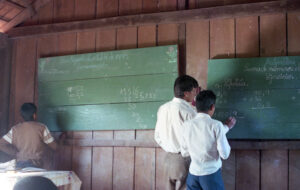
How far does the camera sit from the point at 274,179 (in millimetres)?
3268

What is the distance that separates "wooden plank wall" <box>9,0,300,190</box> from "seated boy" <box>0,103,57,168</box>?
0.48m

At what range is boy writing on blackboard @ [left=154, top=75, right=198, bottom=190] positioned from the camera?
114 inches

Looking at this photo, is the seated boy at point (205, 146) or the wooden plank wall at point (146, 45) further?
the wooden plank wall at point (146, 45)

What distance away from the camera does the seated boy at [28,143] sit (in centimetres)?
356

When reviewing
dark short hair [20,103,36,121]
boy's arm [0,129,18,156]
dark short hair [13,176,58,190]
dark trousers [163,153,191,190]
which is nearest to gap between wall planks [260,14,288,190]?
dark trousers [163,153,191,190]

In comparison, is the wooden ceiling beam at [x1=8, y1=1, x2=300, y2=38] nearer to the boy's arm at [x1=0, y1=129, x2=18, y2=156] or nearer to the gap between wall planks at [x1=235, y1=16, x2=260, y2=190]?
the gap between wall planks at [x1=235, y1=16, x2=260, y2=190]

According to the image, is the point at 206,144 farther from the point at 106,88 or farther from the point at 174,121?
the point at 106,88

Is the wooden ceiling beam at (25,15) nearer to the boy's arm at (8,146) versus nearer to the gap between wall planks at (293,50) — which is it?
the boy's arm at (8,146)

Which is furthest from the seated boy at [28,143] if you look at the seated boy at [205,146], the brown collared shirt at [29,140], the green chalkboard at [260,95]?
the green chalkboard at [260,95]

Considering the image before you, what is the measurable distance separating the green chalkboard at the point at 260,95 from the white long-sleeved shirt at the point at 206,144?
0.82 m

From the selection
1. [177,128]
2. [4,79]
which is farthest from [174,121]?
[4,79]

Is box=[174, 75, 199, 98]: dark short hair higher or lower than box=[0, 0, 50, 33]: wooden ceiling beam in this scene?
lower

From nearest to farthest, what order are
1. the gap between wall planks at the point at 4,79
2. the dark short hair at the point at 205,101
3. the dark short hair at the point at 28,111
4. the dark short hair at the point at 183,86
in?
the dark short hair at the point at 205,101 < the dark short hair at the point at 183,86 < the dark short hair at the point at 28,111 < the gap between wall planks at the point at 4,79

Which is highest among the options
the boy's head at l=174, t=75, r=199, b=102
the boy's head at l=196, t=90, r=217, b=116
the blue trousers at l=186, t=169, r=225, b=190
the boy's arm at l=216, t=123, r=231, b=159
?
the boy's head at l=174, t=75, r=199, b=102
